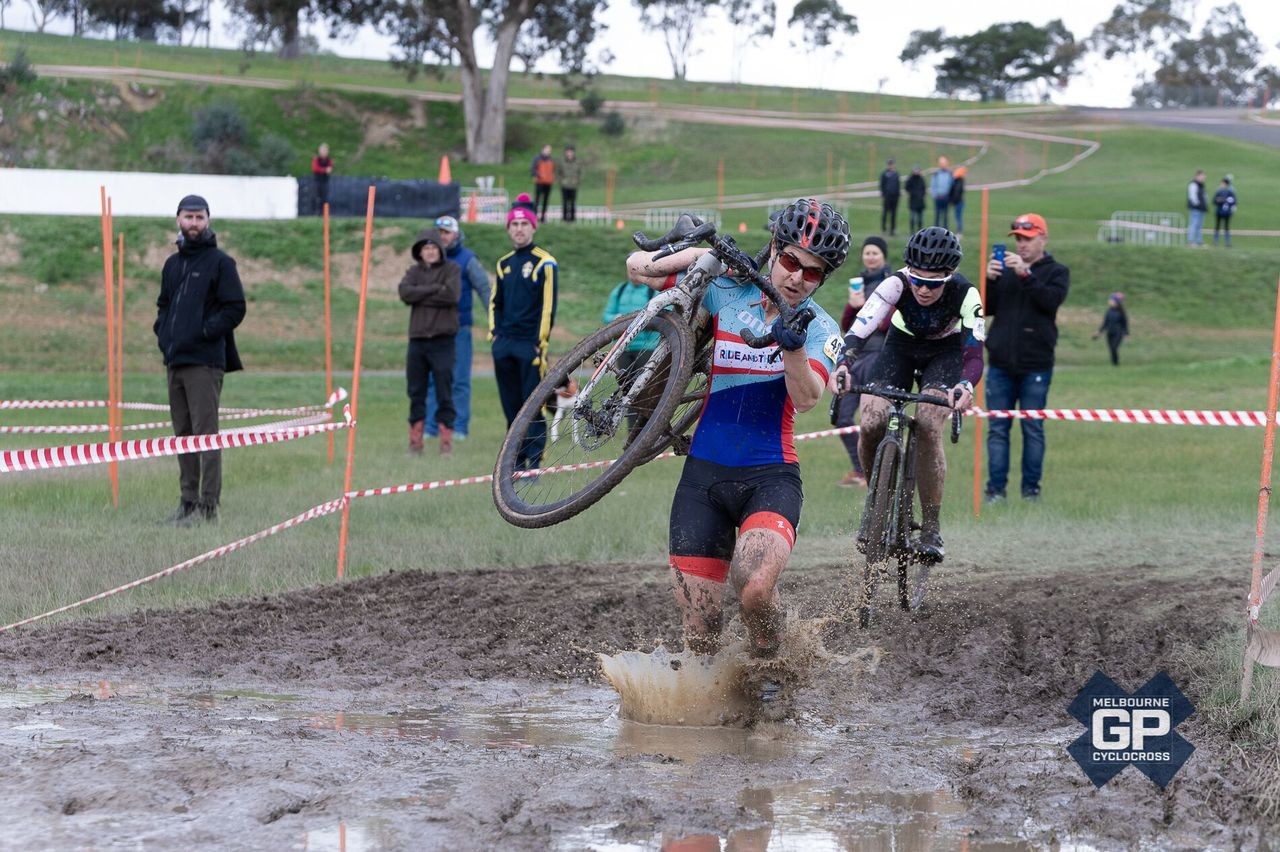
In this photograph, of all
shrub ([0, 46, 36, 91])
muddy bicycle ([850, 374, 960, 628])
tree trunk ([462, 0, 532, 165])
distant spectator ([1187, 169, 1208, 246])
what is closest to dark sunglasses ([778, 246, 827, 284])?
muddy bicycle ([850, 374, 960, 628])

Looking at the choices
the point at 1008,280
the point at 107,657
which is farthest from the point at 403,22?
the point at 107,657

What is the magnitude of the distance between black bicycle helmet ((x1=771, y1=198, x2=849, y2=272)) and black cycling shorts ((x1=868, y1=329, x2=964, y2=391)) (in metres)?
2.66

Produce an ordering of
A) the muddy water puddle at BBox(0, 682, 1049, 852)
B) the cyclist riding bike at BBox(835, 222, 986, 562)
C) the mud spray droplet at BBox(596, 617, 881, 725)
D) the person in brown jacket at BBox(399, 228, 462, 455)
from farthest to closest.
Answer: the person in brown jacket at BBox(399, 228, 462, 455) < the cyclist riding bike at BBox(835, 222, 986, 562) < the mud spray droplet at BBox(596, 617, 881, 725) < the muddy water puddle at BBox(0, 682, 1049, 852)

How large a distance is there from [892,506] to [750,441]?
8.11 ft

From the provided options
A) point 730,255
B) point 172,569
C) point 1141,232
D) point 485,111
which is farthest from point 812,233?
point 485,111

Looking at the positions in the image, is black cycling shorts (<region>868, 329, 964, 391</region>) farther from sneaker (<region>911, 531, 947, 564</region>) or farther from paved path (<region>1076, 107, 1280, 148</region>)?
paved path (<region>1076, 107, 1280, 148</region>)

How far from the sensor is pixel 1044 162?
5994 centimetres

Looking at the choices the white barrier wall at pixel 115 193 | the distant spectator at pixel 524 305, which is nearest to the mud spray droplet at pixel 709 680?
the distant spectator at pixel 524 305

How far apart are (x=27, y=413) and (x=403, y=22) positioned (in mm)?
40059

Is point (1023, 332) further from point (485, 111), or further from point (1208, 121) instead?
point (1208, 121)

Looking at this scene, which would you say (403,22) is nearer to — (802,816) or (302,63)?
(302,63)

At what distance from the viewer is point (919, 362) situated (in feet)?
30.5

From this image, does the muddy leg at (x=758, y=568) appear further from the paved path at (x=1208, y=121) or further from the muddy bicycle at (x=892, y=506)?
the paved path at (x=1208, y=121)

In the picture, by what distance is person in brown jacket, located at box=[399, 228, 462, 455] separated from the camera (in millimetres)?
15109
